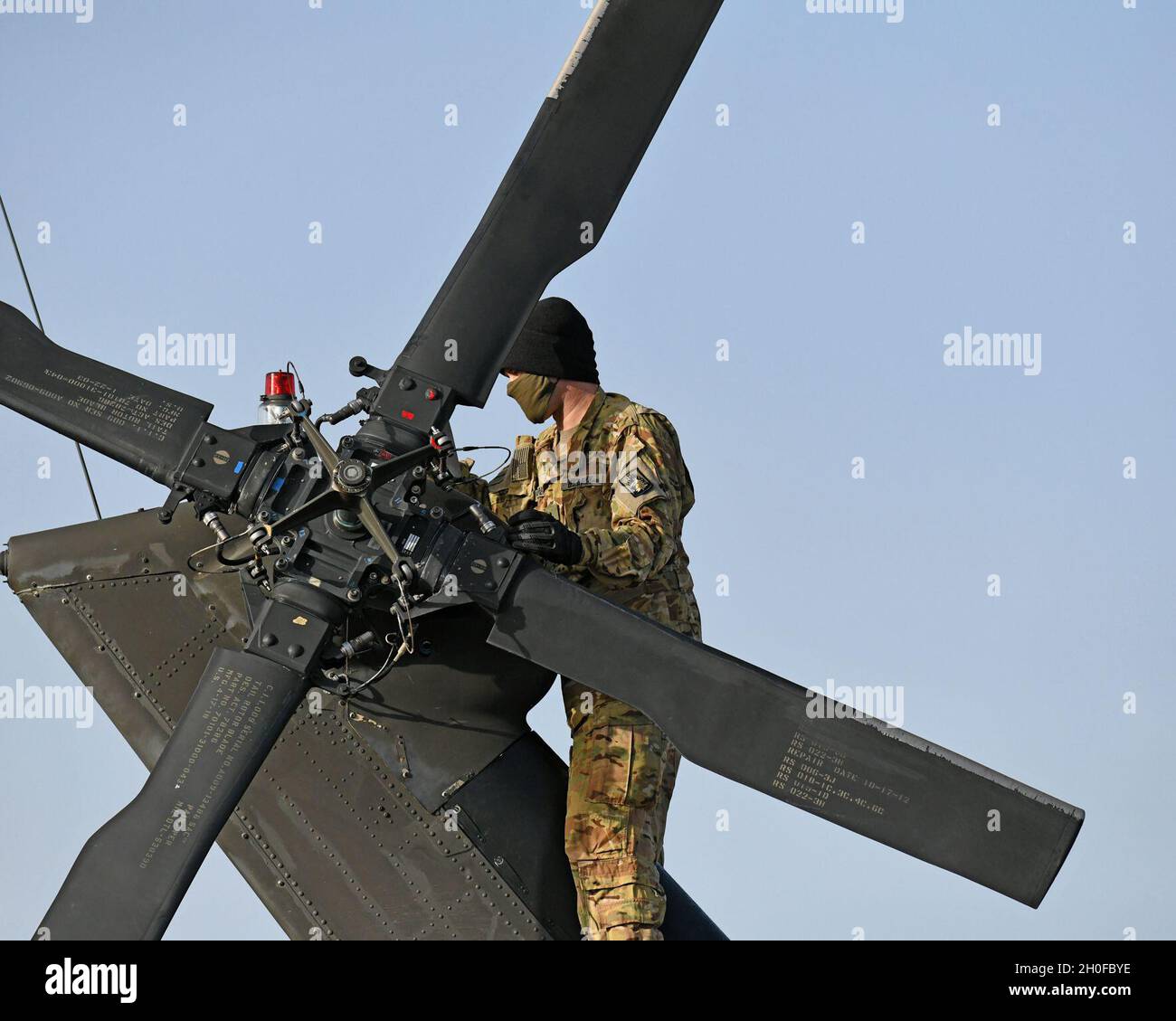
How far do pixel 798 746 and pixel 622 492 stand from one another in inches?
60.2

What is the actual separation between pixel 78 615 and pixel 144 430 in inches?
47.6

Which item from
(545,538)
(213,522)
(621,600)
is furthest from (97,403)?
(621,600)

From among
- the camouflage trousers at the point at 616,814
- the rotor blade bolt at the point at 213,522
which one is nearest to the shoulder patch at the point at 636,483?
the camouflage trousers at the point at 616,814

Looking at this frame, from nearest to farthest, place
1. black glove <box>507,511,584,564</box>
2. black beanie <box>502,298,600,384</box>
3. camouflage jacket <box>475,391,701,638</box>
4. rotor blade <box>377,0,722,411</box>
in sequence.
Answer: black glove <box>507,511,584,564</box> → rotor blade <box>377,0,722,411</box> → camouflage jacket <box>475,391,701,638</box> → black beanie <box>502,298,600,384</box>

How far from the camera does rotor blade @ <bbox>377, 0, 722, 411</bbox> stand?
6328 millimetres

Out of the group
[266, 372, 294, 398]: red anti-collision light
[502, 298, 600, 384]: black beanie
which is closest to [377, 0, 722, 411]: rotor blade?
[266, 372, 294, 398]: red anti-collision light

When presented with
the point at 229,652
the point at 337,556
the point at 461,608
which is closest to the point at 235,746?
the point at 229,652

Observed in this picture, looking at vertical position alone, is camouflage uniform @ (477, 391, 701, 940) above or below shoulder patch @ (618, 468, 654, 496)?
below

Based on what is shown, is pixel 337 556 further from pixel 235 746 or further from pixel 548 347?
pixel 548 347

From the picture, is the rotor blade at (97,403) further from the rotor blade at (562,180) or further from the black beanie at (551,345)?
the black beanie at (551,345)

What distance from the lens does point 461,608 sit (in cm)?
682

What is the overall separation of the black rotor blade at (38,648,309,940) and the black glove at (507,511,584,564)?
104 centimetres

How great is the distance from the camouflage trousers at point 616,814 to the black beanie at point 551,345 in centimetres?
158

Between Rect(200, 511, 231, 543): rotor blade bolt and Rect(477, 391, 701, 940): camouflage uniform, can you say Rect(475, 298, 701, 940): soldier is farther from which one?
Rect(200, 511, 231, 543): rotor blade bolt
